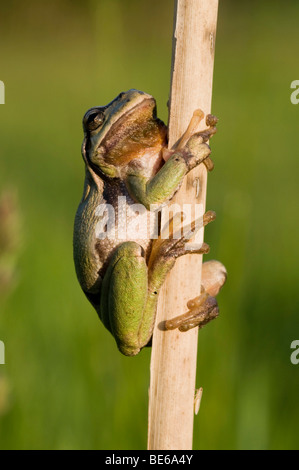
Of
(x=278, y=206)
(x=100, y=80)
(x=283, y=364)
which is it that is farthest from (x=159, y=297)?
(x=278, y=206)

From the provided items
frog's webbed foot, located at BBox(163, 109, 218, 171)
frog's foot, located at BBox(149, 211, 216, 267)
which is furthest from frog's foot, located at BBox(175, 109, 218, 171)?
frog's foot, located at BBox(149, 211, 216, 267)

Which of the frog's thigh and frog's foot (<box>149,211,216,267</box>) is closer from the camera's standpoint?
frog's foot (<box>149,211,216,267</box>)

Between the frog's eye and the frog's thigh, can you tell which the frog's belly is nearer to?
the frog's thigh

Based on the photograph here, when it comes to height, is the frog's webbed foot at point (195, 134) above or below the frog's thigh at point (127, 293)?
above

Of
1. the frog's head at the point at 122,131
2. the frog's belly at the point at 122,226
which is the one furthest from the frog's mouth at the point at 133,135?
the frog's belly at the point at 122,226

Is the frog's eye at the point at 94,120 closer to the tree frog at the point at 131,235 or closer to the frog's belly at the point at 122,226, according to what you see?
the tree frog at the point at 131,235
